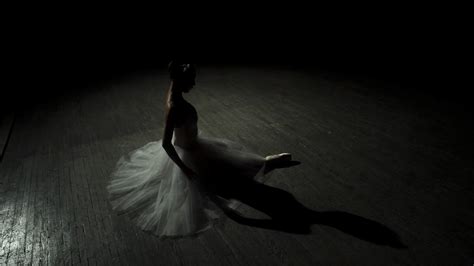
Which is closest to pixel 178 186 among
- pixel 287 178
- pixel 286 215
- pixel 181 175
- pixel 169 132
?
pixel 181 175

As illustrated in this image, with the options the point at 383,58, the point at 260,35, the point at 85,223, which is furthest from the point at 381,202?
the point at 260,35

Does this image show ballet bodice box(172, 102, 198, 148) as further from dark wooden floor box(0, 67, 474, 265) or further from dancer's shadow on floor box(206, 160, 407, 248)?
dark wooden floor box(0, 67, 474, 265)

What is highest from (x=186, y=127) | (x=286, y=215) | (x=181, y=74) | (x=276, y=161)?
(x=181, y=74)

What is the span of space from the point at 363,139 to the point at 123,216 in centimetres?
261

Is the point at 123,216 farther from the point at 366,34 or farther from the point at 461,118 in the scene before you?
the point at 366,34

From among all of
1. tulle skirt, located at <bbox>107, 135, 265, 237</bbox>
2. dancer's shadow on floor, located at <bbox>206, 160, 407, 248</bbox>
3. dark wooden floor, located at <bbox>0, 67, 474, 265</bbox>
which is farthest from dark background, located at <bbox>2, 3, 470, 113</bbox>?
tulle skirt, located at <bbox>107, 135, 265, 237</bbox>

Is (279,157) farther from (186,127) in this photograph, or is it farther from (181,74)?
(181,74)

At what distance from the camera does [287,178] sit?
293 centimetres

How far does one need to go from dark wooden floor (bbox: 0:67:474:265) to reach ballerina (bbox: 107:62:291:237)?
122 millimetres

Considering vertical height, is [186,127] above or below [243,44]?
below

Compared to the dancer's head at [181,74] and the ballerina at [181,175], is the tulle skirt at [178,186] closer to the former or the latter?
the ballerina at [181,175]

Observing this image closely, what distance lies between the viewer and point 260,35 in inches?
379

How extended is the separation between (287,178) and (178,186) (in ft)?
3.34

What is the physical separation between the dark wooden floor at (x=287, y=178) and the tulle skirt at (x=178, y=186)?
11 cm
